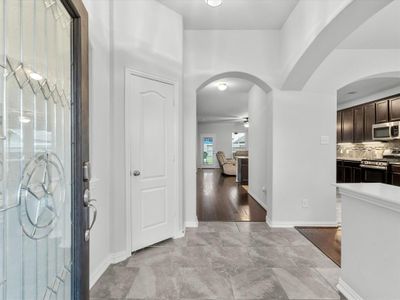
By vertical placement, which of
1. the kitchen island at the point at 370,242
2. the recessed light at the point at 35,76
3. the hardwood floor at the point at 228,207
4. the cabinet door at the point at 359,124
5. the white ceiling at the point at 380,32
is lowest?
the hardwood floor at the point at 228,207

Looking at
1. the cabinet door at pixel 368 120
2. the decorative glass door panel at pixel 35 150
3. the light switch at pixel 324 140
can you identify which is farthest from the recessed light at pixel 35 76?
the cabinet door at pixel 368 120

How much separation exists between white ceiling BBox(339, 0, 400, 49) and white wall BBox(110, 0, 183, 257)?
260 cm

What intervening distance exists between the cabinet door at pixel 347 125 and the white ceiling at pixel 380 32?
11.2ft

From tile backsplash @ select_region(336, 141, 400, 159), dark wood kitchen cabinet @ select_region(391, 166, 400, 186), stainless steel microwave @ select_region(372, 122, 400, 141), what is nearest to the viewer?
dark wood kitchen cabinet @ select_region(391, 166, 400, 186)

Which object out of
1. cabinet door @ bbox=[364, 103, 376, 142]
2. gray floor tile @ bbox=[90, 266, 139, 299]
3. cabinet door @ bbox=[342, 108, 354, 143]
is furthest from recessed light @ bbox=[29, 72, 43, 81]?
cabinet door @ bbox=[342, 108, 354, 143]

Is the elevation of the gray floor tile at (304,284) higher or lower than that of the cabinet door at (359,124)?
lower

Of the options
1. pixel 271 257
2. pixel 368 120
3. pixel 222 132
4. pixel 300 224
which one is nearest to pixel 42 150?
pixel 271 257

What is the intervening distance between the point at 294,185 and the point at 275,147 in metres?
0.66

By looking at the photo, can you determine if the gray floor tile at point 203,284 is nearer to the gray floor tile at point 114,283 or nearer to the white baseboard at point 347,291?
the gray floor tile at point 114,283

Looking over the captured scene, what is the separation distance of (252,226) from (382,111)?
14.7 feet

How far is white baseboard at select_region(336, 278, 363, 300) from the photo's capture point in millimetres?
1707

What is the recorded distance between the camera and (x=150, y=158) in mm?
2736

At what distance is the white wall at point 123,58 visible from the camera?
7.99 ft

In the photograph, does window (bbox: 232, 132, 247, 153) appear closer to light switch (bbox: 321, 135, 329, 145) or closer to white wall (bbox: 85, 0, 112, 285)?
light switch (bbox: 321, 135, 329, 145)
